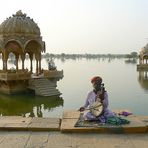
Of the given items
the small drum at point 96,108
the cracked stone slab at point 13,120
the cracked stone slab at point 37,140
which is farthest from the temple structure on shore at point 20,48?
the cracked stone slab at point 37,140

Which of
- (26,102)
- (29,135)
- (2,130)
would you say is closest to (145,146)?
(29,135)

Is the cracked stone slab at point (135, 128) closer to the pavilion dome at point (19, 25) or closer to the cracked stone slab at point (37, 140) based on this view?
the cracked stone slab at point (37, 140)

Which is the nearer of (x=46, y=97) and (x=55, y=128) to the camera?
(x=55, y=128)

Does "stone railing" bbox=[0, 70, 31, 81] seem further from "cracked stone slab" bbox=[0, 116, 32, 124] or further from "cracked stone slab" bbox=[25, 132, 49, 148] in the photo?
"cracked stone slab" bbox=[25, 132, 49, 148]

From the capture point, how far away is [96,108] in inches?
216

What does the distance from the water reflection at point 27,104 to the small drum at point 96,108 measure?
28.6 ft

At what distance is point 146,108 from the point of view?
14.2 m

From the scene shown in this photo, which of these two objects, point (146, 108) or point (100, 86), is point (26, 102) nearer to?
point (146, 108)

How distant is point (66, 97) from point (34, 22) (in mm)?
5485

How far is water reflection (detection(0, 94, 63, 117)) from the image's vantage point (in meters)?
14.4

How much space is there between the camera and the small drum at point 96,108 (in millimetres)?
5387

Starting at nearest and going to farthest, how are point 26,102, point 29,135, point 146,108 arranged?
1. point 29,135
2. point 146,108
3. point 26,102

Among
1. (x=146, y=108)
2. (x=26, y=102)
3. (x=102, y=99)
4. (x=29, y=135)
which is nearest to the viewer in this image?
(x=29, y=135)

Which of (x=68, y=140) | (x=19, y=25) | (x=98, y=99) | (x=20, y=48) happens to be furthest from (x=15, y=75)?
(x=68, y=140)
